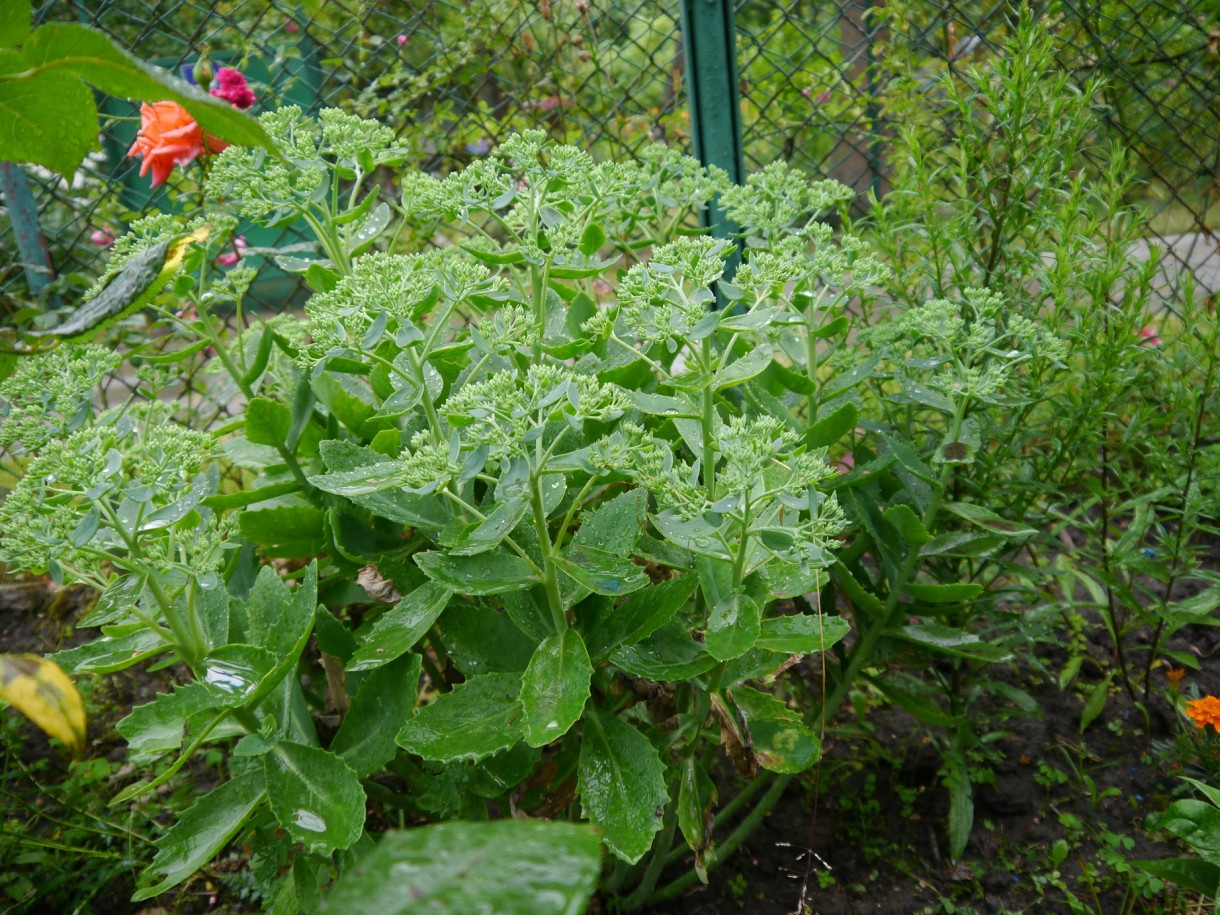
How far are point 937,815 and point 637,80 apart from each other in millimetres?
2372

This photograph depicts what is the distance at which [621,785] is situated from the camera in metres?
1.23

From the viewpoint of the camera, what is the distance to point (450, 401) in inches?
44.3

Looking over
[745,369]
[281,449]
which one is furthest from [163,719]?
[745,369]

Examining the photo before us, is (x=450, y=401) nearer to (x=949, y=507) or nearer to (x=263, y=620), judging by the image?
(x=263, y=620)

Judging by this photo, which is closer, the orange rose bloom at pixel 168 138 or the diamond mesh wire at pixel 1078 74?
the orange rose bloom at pixel 168 138

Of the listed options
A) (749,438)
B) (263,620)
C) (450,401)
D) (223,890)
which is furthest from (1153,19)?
(223,890)

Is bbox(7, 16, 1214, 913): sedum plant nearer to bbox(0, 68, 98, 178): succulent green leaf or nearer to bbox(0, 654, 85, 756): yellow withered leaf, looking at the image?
bbox(0, 68, 98, 178): succulent green leaf

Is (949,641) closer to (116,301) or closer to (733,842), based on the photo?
(733,842)

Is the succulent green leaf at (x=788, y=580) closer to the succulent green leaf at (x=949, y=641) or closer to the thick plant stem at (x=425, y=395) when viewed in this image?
the succulent green leaf at (x=949, y=641)

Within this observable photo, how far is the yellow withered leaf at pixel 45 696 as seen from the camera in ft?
2.13

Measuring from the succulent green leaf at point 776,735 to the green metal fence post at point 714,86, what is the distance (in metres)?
1.35

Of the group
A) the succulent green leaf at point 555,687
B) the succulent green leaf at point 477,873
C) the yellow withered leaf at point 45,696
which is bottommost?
the succulent green leaf at point 555,687

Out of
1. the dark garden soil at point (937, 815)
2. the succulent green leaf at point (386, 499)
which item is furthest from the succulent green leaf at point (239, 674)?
the dark garden soil at point (937, 815)

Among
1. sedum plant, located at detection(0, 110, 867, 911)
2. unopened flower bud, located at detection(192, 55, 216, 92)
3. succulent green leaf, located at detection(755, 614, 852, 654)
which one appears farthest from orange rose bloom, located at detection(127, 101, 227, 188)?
succulent green leaf, located at detection(755, 614, 852, 654)
